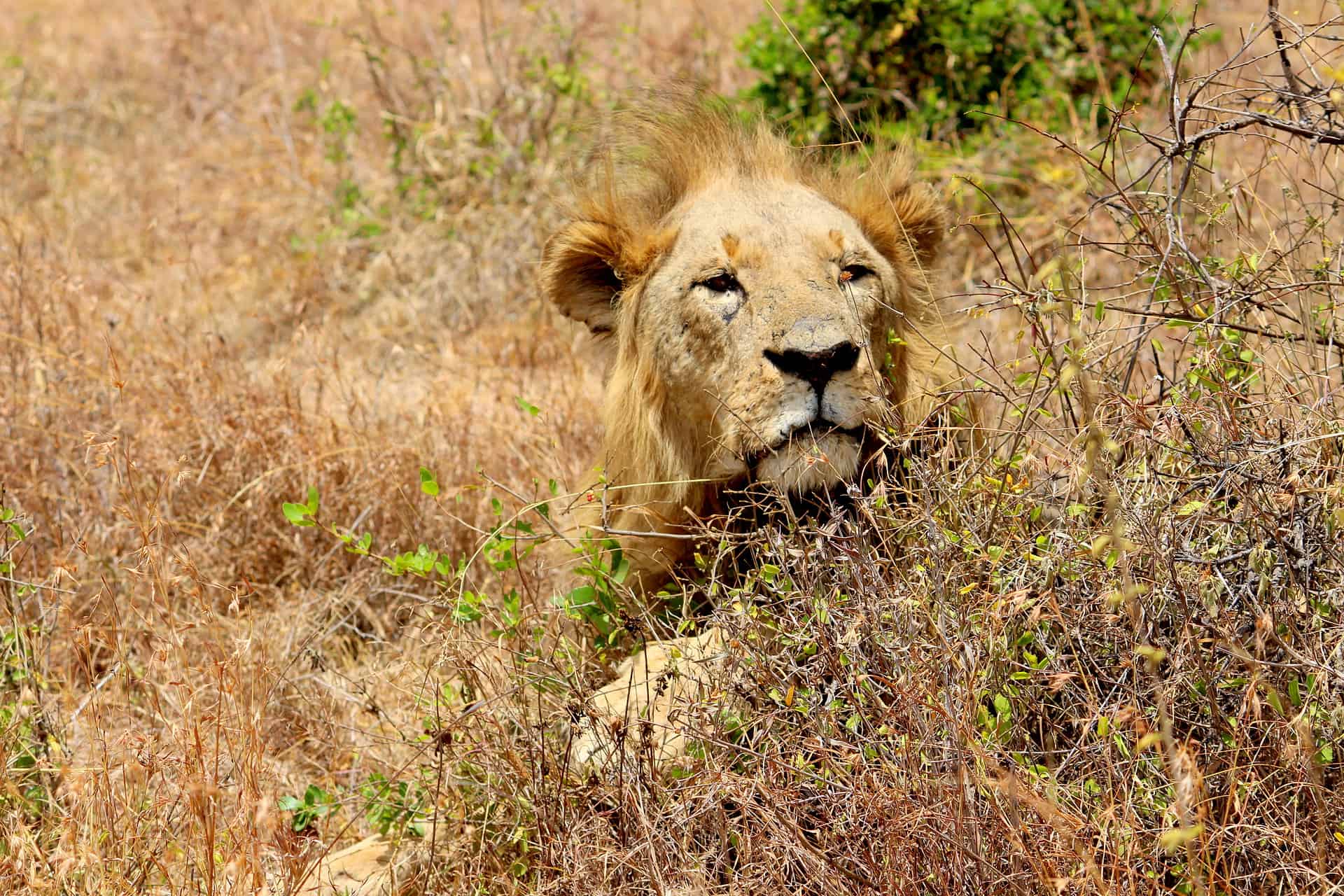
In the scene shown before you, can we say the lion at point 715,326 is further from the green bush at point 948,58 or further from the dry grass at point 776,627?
the green bush at point 948,58

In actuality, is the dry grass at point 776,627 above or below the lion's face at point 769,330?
below

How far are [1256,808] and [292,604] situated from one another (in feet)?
10.2

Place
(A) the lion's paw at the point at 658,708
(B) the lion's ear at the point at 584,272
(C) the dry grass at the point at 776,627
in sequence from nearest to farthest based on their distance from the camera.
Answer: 1. (C) the dry grass at the point at 776,627
2. (A) the lion's paw at the point at 658,708
3. (B) the lion's ear at the point at 584,272

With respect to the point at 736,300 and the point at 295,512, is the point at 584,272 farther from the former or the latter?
the point at 295,512

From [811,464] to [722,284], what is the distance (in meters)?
0.61

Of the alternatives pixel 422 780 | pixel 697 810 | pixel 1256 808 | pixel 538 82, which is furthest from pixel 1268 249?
pixel 538 82

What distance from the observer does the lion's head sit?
313 centimetres

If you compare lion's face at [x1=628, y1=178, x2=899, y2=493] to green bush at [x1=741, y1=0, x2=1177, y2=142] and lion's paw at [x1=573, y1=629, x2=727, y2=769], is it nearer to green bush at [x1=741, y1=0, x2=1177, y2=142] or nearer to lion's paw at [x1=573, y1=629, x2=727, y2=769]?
lion's paw at [x1=573, y1=629, x2=727, y2=769]

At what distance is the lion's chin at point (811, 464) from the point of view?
311cm

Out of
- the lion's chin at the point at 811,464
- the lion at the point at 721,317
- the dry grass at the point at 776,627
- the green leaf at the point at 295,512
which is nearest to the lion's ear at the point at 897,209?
the lion at the point at 721,317

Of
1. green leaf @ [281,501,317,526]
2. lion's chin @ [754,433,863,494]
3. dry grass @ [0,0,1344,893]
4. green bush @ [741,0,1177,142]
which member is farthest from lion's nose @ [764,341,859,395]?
green bush @ [741,0,1177,142]

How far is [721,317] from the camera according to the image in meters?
3.36

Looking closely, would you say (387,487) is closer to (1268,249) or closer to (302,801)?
(302,801)

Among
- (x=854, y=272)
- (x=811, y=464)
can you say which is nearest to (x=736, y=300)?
(x=854, y=272)
